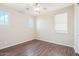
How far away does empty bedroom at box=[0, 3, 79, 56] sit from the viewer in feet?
3.66

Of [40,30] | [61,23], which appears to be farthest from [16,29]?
[61,23]

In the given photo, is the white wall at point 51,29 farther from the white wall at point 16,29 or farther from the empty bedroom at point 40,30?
the white wall at point 16,29

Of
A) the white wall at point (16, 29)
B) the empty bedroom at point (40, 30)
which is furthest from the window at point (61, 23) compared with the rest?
the white wall at point (16, 29)

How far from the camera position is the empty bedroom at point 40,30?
3.66 feet

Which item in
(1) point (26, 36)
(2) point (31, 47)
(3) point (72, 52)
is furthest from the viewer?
(1) point (26, 36)

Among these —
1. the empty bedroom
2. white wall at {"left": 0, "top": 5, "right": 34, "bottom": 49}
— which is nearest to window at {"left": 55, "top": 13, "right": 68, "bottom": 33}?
the empty bedroom

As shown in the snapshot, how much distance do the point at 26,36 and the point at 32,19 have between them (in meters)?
0.35

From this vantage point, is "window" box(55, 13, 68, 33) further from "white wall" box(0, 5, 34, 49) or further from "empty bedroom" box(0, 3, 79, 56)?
"white wall" box(0, 5, 34, 49)

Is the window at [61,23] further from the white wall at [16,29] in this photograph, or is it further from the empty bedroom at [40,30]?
the white wall at [16,29]

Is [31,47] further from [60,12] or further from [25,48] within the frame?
[60,12]

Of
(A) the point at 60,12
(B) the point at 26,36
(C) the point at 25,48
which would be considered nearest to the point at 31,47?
(C) the point at 25,48

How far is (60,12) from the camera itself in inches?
45.4

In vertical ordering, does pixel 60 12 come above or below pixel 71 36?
above

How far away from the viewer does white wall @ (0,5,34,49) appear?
3.89 ft
